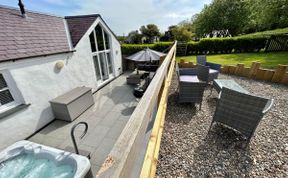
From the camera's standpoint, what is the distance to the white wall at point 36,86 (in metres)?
3.94

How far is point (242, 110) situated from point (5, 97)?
6261 millimetres

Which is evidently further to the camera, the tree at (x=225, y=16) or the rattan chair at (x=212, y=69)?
the tree at (x=225, y=16)

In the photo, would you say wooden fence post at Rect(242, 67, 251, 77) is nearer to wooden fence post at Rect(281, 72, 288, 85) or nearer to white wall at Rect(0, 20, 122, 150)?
wooden fence post at Rect(281, 72, 288, 85)

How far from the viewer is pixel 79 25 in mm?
7531

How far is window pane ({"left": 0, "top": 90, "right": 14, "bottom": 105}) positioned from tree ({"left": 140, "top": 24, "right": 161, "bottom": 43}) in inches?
1485

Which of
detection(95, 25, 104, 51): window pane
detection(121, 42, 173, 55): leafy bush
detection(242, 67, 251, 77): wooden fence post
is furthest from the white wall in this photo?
detection(121, 42, 173, 55): leafy bush

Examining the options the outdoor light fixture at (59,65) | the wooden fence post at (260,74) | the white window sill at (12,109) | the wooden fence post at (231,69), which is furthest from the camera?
the wooden fence post at (231,69)

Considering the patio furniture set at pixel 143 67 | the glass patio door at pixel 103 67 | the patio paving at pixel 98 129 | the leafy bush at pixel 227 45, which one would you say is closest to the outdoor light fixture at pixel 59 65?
the patio paving at pixel 98 129

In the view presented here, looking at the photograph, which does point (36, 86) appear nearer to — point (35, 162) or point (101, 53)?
point (35, 162)

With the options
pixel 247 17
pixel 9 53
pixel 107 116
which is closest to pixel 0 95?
pixel 9 53

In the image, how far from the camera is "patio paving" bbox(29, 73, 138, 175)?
12.7 ft

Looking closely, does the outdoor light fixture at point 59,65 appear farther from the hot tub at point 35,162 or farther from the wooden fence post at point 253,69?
the wooden fence post at point 253,69

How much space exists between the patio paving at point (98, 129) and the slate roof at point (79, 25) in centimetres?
320

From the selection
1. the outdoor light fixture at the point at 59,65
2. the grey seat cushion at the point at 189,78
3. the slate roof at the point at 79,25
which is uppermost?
the slate roof at the point at 79,25
